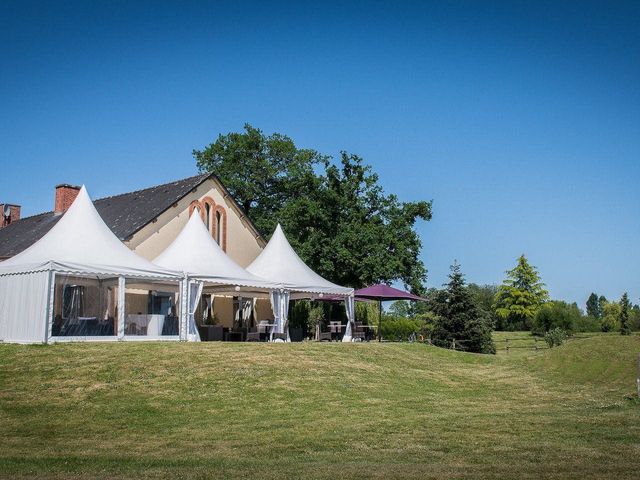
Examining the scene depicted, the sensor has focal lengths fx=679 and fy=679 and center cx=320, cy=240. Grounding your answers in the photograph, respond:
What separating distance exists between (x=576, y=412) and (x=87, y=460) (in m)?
8.99

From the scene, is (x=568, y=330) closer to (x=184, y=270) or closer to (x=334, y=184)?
(x=334, y=184)

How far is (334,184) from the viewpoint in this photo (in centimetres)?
3825

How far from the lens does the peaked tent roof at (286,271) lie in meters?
25.9

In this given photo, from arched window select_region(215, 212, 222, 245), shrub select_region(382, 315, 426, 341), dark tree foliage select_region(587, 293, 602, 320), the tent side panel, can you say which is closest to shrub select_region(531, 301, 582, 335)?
shrub select_region(382, 315, 426, 341)

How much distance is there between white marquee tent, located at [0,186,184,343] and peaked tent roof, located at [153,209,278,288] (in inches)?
40.2

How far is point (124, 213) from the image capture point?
30.6m

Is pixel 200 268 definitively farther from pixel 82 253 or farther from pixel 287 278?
pixel 82 253

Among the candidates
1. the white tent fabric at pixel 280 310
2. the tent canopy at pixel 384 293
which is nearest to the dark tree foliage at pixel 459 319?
the tent canopy at pixel 384 293

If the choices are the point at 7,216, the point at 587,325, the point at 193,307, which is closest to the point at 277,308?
the point at 193,307

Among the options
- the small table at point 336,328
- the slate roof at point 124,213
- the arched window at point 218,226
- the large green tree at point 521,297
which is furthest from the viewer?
the large green tree at point 521,297

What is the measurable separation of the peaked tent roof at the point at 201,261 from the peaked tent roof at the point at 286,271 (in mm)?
1438

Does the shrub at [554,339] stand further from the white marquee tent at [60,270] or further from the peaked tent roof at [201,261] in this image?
the white marquee tent at [60,270]

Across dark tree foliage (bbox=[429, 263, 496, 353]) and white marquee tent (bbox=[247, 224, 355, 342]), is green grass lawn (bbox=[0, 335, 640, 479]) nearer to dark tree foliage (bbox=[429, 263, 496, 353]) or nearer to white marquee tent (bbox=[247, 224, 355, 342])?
white marquee tent (bbox=[247, 224, 355, 342])

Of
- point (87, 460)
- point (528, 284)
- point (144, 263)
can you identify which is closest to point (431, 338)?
point (144, 263)
